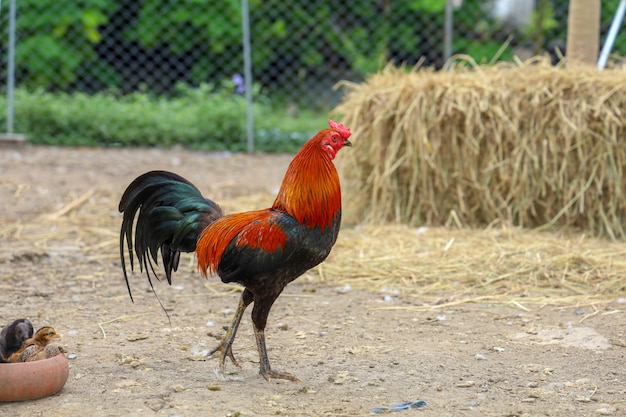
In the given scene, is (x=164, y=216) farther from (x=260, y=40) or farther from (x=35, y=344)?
(x=260, y=40)

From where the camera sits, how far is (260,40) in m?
12.1

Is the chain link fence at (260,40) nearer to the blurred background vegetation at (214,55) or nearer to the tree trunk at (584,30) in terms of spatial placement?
the blurred background vegetation at (214,55)

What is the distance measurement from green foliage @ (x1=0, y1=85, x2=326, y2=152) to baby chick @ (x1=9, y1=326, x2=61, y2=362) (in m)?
7.35

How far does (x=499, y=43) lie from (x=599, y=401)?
32.4 feet

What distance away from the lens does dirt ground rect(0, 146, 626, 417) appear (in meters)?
3.39

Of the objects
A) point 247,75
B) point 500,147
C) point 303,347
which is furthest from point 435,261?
point 247,75

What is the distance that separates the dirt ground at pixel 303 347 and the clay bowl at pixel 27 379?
6 cm

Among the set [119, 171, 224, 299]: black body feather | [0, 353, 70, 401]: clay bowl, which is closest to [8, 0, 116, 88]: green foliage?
[119, 171, 224, 299]: black body feather

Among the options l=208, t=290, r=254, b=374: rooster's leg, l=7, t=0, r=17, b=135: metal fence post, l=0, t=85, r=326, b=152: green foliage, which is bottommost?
l=208, t=290, r=254, b=374: rooster's leg

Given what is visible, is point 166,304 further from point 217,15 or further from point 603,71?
point 217,15

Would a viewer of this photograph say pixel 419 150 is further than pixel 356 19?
No

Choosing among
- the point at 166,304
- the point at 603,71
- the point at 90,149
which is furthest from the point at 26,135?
the point at 603,71

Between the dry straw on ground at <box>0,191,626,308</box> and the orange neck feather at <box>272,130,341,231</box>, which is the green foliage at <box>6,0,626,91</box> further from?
the orange neck feather at <box>272,130,341,231</box>

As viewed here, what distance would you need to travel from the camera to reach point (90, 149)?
10.4 metres
